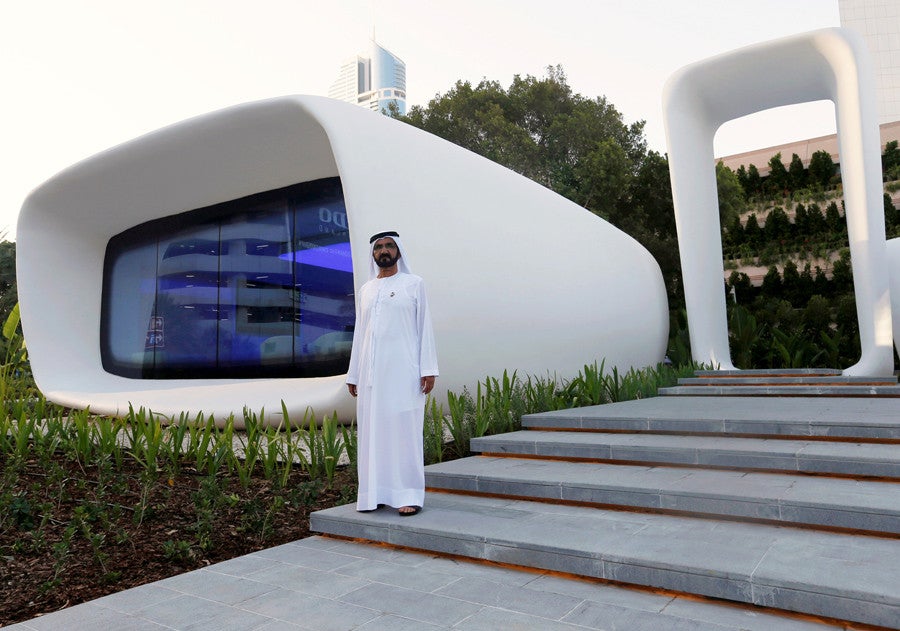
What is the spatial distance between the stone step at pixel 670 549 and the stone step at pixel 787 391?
16.0 feet

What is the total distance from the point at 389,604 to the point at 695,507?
5.84 ft

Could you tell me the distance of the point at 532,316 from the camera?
8.64 m

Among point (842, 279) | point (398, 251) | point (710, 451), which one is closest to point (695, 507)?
point (710, 451)

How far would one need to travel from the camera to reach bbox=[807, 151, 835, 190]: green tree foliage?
31953 millimetres

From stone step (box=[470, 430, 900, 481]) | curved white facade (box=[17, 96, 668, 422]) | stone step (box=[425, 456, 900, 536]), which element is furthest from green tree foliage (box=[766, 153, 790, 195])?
stone step (box=[425, 456, 900, 536])

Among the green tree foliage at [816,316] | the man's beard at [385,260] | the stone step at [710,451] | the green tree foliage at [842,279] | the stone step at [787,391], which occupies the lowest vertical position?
the stone step at [710,451]

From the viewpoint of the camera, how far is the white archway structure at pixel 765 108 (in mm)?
8906

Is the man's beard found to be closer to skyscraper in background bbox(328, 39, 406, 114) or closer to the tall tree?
the tall tree

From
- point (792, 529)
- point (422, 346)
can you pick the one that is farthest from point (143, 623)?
point (792, 529)

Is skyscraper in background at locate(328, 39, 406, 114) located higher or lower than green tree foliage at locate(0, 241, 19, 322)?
higher

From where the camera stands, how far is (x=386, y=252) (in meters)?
4.27

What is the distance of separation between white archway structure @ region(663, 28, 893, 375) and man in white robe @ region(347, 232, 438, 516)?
7202 mm

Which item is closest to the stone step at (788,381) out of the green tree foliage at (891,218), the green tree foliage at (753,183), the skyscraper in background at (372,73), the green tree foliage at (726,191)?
the green tree foliage at (726,191)

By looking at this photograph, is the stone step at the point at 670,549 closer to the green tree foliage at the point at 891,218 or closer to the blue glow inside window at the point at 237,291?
the blue glow inside window at the point at 237,291
